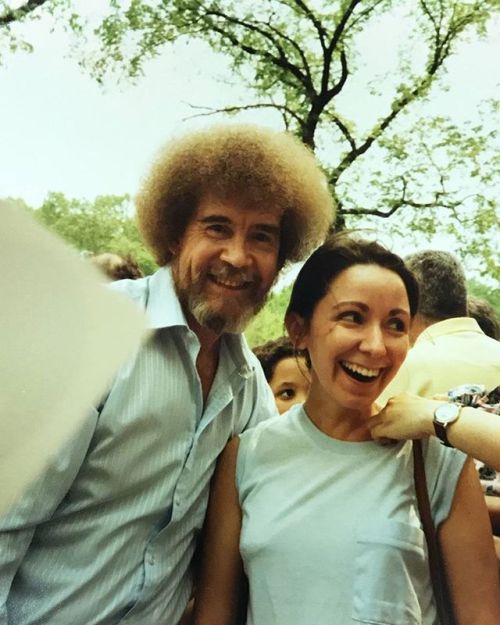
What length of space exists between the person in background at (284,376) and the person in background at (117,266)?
0.48 meters

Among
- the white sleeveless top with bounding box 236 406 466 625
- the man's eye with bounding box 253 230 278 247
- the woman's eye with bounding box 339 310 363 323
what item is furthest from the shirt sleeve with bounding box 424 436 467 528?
the man's eye with bounding box 253 230 278 247

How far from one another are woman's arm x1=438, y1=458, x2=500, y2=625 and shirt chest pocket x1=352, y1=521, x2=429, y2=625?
41 millimetres

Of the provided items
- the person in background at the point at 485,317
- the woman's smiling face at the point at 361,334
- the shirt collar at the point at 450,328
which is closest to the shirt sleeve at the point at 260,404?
the woman's smiling face at the point at 361,334

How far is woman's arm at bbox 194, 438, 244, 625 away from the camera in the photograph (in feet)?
3.29

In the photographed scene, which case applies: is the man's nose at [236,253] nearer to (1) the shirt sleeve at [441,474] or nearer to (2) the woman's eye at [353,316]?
(2) the woman's eye at [353,316]

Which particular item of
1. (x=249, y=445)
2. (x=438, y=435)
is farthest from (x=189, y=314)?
(x=438, y=435)

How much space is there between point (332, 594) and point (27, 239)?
857 millimetres

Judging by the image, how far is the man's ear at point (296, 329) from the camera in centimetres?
110

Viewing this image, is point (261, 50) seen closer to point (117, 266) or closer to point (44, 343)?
point (117, 266)

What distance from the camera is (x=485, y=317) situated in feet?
6.66

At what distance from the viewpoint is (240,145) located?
1.29 meters

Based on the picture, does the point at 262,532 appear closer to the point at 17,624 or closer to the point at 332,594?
the point at 332,594

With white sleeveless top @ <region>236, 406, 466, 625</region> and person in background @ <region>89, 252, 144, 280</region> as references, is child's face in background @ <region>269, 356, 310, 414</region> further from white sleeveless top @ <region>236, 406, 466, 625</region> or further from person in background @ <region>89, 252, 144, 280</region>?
white sleeveless top @ <region>236, 406, 466, 625</region>

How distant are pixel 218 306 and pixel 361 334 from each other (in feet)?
0.87
